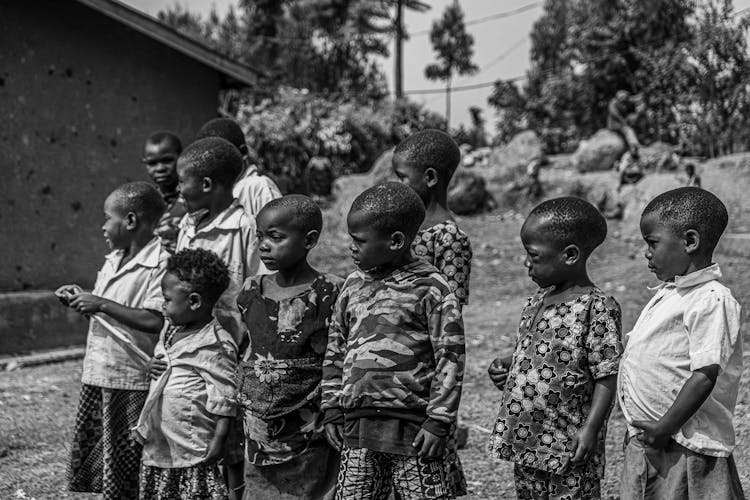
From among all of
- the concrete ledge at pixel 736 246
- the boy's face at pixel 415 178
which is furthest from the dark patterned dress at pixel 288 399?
the concrete ledge at pixel 736 246

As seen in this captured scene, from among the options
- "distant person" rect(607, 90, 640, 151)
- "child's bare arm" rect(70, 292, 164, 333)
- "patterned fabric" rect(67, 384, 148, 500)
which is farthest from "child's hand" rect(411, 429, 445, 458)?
"distant person" rect(607, 90, 640, 151)

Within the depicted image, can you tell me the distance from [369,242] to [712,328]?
1.10m

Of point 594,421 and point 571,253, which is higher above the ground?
point 571,253

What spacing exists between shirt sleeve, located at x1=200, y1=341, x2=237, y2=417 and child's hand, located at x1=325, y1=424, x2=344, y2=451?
45cm

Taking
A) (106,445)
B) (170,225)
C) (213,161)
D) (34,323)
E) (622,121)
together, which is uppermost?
(622,121)

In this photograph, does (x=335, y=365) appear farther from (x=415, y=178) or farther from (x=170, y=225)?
(x=170, y=225)

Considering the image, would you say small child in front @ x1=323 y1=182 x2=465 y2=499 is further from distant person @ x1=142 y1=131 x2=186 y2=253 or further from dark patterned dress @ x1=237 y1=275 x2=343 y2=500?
distant person @ x1=142 y1=131 x2=186 y2=253

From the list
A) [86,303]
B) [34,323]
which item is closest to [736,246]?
[34,323]

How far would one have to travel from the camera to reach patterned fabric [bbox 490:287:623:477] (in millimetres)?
2658

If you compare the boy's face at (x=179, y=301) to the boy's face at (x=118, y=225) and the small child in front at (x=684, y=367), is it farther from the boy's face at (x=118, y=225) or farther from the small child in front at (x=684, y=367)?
the small child in front at (x=684, y=367)

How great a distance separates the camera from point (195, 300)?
3283mm

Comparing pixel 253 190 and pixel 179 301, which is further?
pixel 253 190

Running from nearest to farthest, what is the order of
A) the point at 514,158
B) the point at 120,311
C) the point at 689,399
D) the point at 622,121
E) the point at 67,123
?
the point at 689,399
the point at 120,311
the point at 67,123
the point at 514,158
the point at 622,121

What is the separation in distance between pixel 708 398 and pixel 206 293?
1849 mm
